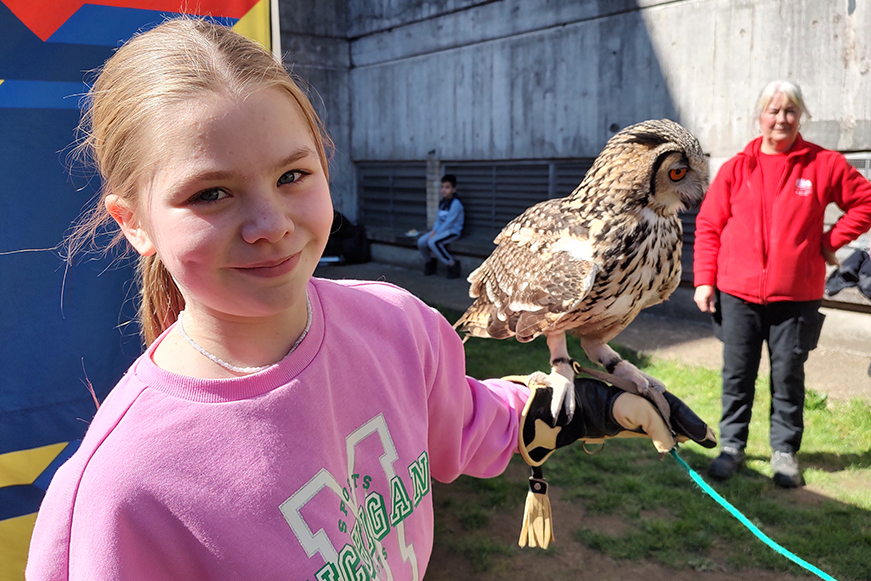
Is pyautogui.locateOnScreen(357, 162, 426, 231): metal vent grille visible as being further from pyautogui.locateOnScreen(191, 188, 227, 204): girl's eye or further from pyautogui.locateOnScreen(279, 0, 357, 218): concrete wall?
pyautogui.locateOnScreen(191, 188, 227, 204): girl's eye

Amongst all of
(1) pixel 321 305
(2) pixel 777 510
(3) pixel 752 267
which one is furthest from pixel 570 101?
(1) pixel 321 305

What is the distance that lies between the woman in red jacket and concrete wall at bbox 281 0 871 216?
2.45 metres

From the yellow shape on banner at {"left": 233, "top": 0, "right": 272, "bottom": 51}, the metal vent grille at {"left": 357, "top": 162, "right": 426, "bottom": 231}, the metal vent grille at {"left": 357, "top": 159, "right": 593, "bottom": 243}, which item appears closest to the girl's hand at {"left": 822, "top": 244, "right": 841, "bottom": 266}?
the yellow shape on banner at {"left": 233, "top": 0, "right": 272, "bottom": 51}

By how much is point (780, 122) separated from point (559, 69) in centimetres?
455

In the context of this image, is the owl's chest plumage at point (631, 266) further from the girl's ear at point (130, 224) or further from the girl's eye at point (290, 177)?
the girl's ear at point (130, 224)

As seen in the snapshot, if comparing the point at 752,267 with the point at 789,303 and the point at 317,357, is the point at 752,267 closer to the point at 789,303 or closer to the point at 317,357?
the point at 789,303

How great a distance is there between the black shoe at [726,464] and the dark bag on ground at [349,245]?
7.76 m

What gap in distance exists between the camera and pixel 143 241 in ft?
2.91

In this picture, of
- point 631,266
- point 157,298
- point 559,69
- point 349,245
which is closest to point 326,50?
point 349,245

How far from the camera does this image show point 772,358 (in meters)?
3.52

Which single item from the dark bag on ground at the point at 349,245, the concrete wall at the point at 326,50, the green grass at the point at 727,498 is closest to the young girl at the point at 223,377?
the green grass at the point at 727,498

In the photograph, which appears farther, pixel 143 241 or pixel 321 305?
pixel 321 305

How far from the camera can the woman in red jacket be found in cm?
330

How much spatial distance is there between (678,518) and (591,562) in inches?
23.6
